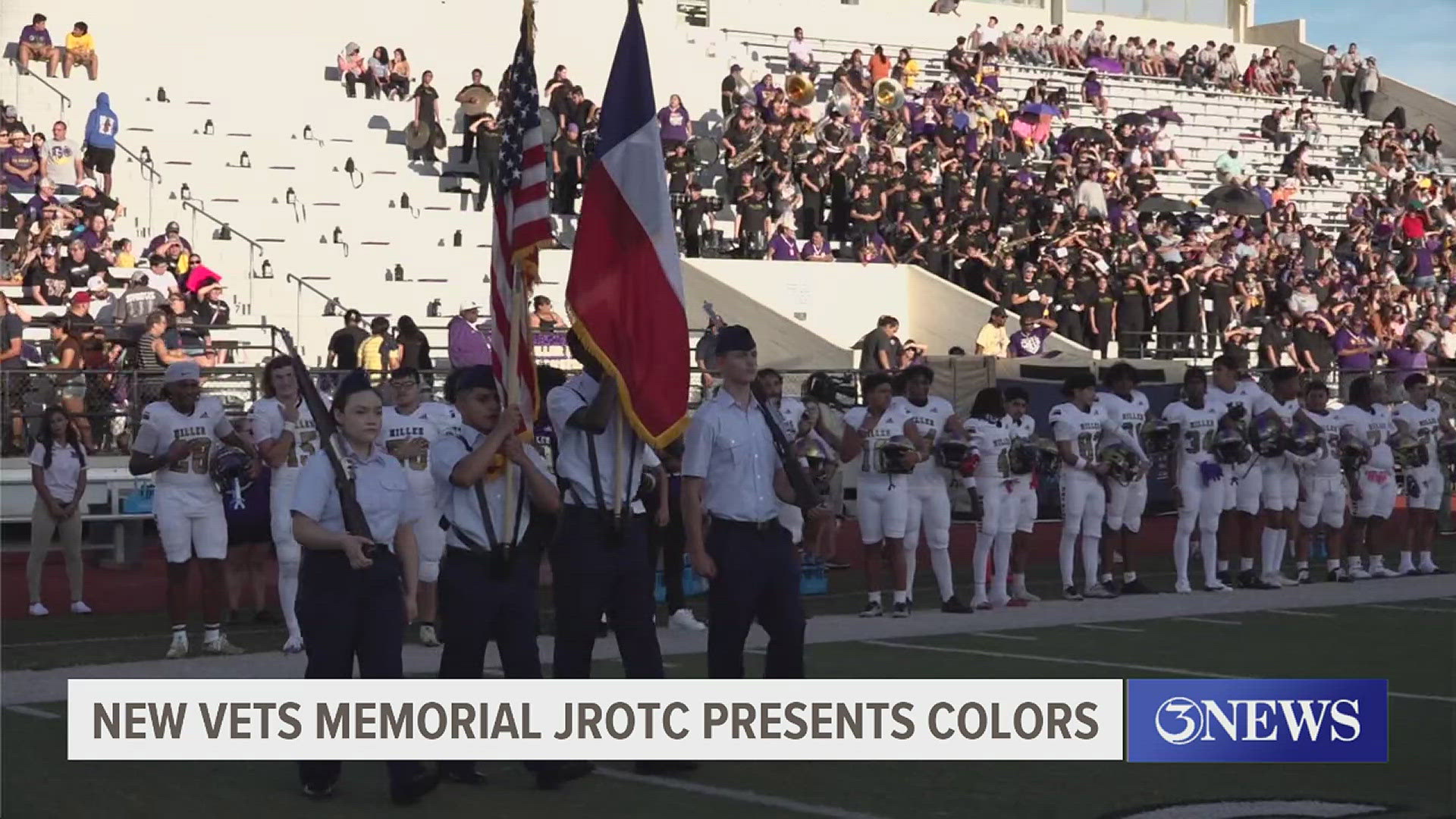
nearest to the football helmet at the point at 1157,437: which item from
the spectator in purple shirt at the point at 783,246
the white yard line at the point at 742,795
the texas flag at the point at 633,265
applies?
the texas flag at the point at 633,265

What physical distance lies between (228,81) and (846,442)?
18.1 metres

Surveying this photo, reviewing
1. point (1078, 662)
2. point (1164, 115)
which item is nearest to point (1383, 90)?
point (1164, 115)

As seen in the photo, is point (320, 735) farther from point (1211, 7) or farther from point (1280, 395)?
point (1211, 7)

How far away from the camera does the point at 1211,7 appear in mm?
51094

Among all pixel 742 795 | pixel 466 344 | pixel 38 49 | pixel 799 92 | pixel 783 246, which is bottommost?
pixel 742 795

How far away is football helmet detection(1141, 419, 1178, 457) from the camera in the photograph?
17.3m

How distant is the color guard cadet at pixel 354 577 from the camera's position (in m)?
8.45

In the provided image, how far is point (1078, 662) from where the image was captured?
41.7ft

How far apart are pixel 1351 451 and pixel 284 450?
9530mm

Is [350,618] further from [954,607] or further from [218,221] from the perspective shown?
[218,221]

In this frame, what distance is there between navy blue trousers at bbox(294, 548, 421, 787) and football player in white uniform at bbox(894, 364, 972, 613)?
764 cm

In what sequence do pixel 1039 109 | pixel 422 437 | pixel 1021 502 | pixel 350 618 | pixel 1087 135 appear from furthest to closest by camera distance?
pixel 1039 109 → pixel 1087 135 → pixel 1021 502 → pixel 422 437 → pixel 350 618

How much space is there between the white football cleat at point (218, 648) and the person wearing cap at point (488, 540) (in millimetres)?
4595

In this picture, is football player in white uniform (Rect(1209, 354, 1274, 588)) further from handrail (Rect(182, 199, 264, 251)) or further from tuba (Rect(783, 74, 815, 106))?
tuba (Rect(783, 74, 815, 106))
